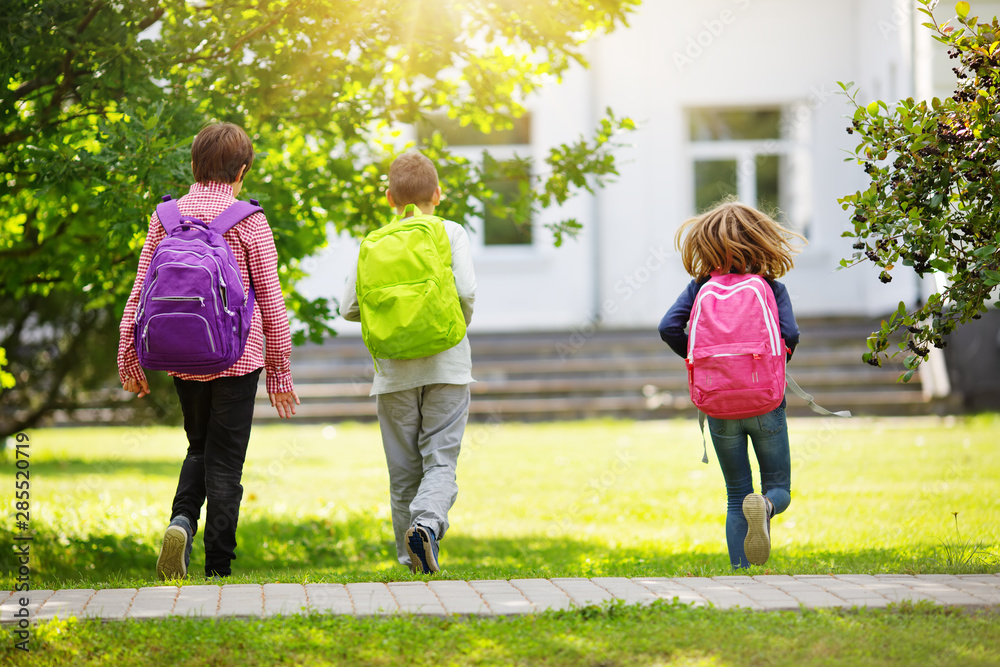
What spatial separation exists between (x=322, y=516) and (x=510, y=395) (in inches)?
280

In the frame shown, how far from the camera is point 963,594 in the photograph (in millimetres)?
3584

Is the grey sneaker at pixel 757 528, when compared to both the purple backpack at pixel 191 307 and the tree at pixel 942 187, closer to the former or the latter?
the tree at pixel 942 187

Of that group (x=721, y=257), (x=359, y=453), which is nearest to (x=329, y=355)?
(x=359, y=453)

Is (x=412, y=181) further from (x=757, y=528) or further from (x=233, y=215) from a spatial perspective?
(x=757, y=528)

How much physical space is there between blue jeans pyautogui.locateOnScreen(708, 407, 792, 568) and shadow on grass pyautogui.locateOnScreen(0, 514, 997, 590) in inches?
8.0

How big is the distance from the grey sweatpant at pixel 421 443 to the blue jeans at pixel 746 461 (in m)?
1.14

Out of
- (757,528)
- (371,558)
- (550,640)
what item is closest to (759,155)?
(371,558)

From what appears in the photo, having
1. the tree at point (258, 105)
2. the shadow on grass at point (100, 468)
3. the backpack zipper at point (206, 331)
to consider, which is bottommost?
the shadow on grass at point (100, 468)

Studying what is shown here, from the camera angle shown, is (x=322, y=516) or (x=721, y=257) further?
(x=322, y=516)

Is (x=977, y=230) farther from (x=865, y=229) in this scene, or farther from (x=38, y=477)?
(x=38, y=477)

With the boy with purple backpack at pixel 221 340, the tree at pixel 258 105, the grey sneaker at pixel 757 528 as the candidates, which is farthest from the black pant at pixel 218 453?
the grey sneaker at pixel 757 528

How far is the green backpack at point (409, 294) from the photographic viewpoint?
423cm

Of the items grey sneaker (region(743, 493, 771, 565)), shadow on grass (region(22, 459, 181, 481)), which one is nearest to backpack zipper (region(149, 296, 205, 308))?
grey sneaker (region(743, 493, 771, 565))

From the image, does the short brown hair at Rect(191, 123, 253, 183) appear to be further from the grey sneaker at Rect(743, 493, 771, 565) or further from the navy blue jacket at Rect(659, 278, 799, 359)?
the grey sneaker at Rect(743, 493, 771, 565)
